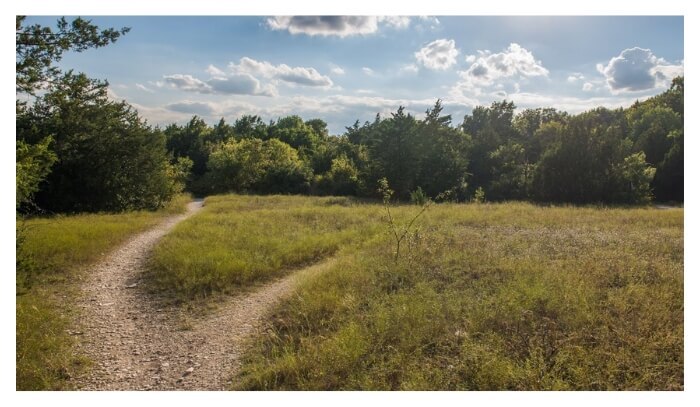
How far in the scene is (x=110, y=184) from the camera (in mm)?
22516

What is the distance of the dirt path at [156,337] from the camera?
6.19m

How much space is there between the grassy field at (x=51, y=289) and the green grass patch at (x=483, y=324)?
10.1 feet

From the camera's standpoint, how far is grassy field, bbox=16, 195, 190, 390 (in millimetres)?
6320

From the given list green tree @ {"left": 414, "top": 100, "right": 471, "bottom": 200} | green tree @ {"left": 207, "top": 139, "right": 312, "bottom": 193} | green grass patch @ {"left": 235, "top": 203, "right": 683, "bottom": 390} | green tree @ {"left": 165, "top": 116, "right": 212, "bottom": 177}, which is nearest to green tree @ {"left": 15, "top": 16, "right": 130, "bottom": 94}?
green grass patch @ {"left": 235, "top": 203, "right": 683, "bottom": 390}

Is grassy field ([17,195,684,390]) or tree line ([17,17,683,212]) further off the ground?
tree line ([17,17,683,212])

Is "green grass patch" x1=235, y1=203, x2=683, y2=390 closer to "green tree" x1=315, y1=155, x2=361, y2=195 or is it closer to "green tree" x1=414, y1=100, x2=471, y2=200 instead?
"green tree" x1=414, y1=100, x2=471, y2=200

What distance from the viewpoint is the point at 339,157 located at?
4269 cm

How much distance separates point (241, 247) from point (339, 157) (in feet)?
101

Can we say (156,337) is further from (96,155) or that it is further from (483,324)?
(96,155)

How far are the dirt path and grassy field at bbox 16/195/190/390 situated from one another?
36 centimetres

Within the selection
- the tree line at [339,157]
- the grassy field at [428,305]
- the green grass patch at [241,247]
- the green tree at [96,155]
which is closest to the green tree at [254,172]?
the tree line at [339,157]

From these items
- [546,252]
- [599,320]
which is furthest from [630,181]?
[599,320]

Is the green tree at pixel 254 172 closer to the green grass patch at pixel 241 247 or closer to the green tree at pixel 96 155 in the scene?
the green tree at pixel 96 155
